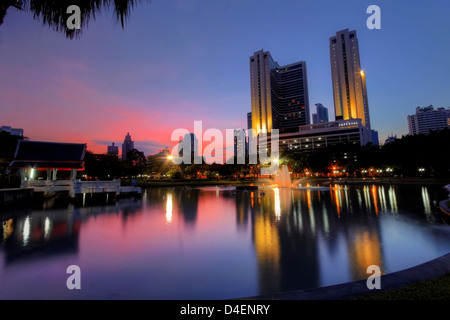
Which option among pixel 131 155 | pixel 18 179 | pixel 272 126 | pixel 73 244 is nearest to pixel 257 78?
pixel 272 126

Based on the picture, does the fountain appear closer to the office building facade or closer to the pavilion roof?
the pavilion roof

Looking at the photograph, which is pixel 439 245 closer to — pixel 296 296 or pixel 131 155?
pixel 296 296

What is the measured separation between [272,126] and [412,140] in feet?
453

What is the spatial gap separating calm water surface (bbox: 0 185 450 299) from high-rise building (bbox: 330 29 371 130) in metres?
167

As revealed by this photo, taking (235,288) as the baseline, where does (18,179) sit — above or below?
above

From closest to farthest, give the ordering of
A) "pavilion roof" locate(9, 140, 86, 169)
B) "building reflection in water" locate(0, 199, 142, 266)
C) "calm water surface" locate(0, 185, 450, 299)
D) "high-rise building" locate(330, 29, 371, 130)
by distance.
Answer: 1. "calm water surface" locate(0, 185, 450, 299)
2. "building reflection in water" locate(0, 199, 142, 266)
3. "pavilion roof" locate(9, 140, 86, 169)
4. "high-rise building" locate(330, 29, 371, 130)

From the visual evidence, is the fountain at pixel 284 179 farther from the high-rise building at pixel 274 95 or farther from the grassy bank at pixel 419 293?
the high-rise building at pixel 274 95

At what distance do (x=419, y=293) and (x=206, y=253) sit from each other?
5.26 metres

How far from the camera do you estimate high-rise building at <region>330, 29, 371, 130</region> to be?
6083 inches

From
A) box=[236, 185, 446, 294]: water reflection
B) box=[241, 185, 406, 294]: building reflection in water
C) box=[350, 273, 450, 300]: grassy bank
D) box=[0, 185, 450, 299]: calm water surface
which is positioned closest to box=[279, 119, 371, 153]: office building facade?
box=[236, 185, 446, 294]: water reflection

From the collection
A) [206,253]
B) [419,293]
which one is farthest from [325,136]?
[419,293]

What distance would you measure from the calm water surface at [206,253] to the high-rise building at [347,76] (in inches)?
6569
